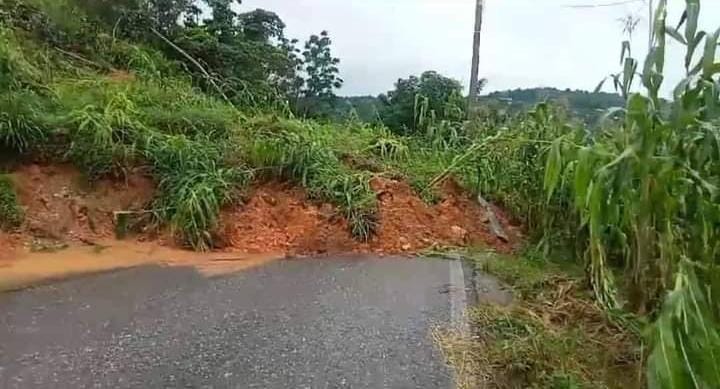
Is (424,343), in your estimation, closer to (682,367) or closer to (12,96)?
(682,367)

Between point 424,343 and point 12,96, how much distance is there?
13.0 feet

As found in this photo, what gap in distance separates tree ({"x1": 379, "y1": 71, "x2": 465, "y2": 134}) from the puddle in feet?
10.1

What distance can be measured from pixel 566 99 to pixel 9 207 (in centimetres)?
380

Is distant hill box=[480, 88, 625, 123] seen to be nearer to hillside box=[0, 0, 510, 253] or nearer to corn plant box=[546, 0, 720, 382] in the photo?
corn plant box=[546, 0, 720, 382]

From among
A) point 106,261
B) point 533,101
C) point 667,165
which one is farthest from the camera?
point 533,101

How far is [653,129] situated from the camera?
1.81 m

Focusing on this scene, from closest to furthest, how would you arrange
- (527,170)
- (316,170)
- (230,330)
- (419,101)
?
1. (230,330)
2. (527,170)
3. (316,170)
4. (419,101)

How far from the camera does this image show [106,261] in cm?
443

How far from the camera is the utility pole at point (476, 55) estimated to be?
22.6 feet

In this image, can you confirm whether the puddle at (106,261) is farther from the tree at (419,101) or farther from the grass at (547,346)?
the tree at (419,101)

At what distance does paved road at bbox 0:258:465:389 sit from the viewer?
2334 mm

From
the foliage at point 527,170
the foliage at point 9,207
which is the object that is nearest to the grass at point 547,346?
the foliage at point 527,170

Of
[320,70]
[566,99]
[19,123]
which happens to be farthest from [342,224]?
[320,70]

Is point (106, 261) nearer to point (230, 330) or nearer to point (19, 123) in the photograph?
point (19, 123)
